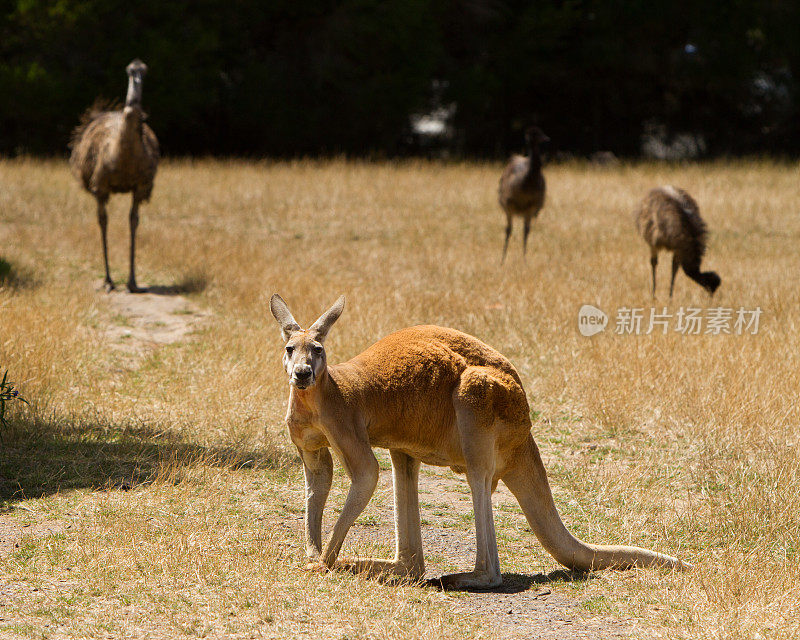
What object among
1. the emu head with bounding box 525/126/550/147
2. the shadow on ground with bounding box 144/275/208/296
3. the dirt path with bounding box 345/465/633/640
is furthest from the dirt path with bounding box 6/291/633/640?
the emu head with bounding box 525/126/550/147

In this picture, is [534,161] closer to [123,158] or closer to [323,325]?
[123,158]

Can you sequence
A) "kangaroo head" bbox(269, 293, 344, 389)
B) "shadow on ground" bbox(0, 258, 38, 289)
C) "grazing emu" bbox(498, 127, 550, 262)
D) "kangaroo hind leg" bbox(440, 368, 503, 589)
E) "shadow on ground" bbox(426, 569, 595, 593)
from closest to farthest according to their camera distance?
"kangaroo head" bbox(269, 293, 344, 389)
"kangaroo hind leg" bbox(440, 368, 503, 589)
"shadow on ground" bbox(426, 569, 595, 593)
"shadow on ground" bbox(0, 258, 38, 289)
"grazing emu" bbox(498, 127, 550, 262)

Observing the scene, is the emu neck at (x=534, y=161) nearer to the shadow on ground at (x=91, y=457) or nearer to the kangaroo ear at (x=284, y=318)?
the shadow on ground at (x=91, y=457)

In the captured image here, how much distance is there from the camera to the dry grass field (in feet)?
14.1

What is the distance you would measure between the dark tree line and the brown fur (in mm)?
18976

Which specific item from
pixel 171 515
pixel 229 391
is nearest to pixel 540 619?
pixel 171 515

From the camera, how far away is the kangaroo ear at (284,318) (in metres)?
4.26

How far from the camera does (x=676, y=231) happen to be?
442 inches

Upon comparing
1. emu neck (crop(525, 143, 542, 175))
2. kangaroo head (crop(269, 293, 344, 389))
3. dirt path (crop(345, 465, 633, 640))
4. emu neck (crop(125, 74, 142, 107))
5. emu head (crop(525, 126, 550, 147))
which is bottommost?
dirt path (crop(345, 465, 633, 640))

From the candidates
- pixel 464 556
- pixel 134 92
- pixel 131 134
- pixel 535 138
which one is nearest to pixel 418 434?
pixel 464 556

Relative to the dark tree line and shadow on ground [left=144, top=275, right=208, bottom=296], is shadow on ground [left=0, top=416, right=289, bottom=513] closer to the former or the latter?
shadow on ground [left=144, top=275, right=208, bottom=296]

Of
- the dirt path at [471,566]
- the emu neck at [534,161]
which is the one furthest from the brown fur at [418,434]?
the emu neck at [534,161]

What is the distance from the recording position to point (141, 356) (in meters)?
8.84

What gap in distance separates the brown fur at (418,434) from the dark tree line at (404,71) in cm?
1898
